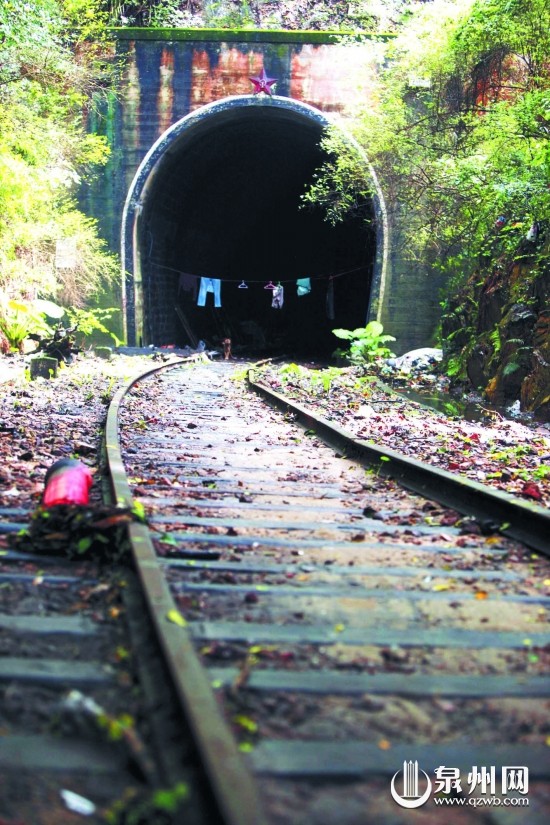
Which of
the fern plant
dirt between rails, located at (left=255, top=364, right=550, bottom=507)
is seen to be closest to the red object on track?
dirt between rails, located at (left=255, top=364, right=550, bottom=507)

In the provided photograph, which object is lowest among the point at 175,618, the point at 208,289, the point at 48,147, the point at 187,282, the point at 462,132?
the point at 175,618

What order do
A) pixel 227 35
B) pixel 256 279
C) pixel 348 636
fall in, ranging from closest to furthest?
pixel 348 636 → pixel 227 35 → pixel 256 279

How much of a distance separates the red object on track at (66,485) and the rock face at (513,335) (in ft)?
24.5

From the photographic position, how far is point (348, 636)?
8.92 feet

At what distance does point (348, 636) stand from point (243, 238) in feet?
89.3

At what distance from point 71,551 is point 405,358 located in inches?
585

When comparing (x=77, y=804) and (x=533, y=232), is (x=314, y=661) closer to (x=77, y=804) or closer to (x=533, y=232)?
(x=77, y=804)

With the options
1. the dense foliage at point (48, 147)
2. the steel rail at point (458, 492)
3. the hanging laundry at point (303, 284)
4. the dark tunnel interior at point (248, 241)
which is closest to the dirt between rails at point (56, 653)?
the steel rail at point (458, 492)

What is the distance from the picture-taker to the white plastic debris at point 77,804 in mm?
1681

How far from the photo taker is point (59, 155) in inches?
674

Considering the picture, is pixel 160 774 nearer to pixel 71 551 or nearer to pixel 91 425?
pixel 71 551

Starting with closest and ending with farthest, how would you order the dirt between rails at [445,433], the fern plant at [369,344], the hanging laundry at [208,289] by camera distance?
the dirt between rails at [445,433] < the fern plant at [369,344] < the hanging laundry at [208,289]

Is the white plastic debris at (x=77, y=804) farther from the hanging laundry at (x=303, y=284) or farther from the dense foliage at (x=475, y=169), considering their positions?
the hanging laundry at (x=303, y=284)

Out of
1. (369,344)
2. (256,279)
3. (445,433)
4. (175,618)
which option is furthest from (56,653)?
(256,279)
